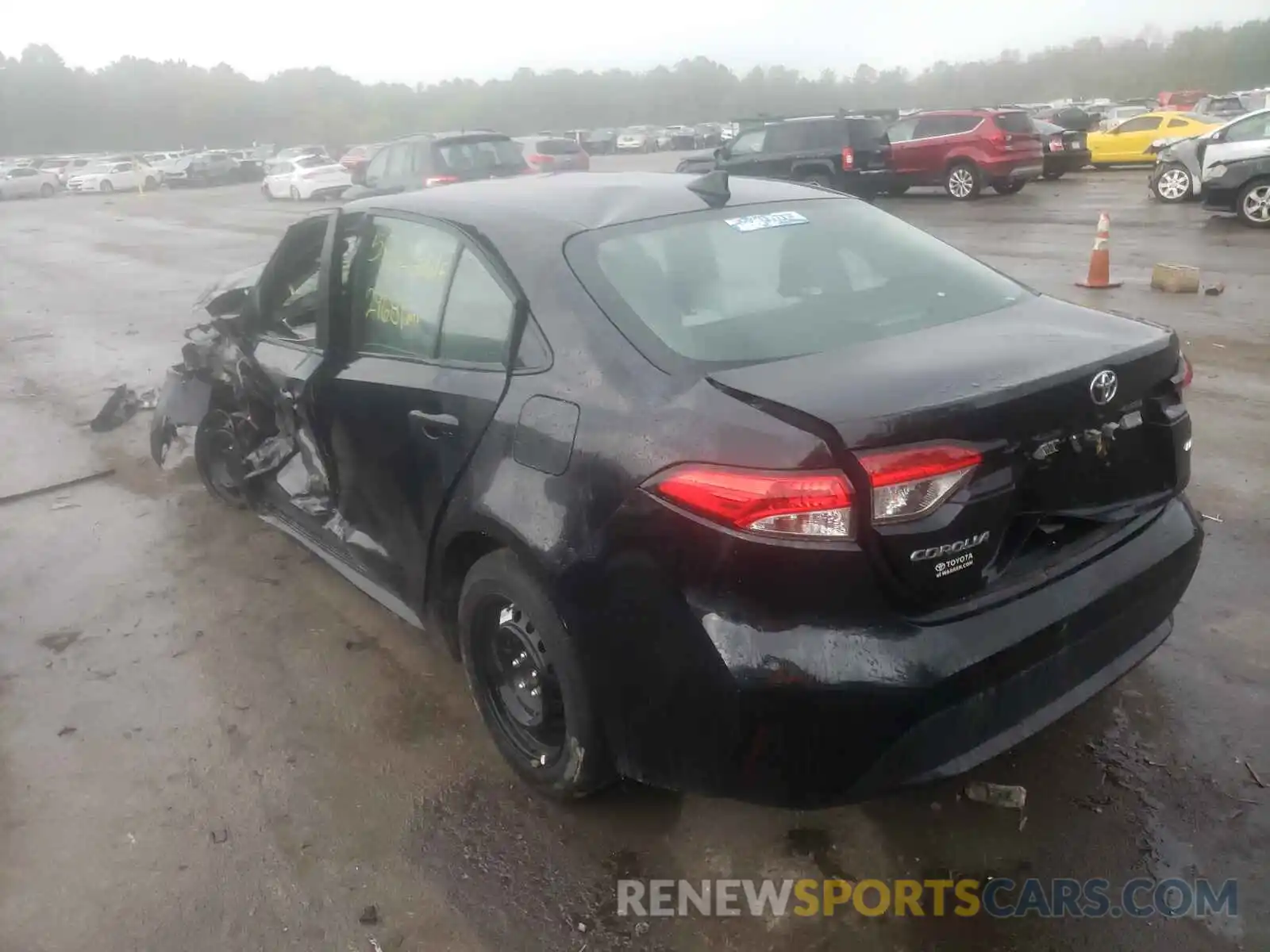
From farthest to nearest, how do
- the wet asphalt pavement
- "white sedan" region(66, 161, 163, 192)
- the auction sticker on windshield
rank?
"white sedan" region(66, 161, 163, 192)
the auction sticker on windshield
the wet asphalt pavement

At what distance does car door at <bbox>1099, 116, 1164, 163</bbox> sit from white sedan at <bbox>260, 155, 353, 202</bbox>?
2019 centimetres

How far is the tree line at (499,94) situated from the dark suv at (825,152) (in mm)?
55327

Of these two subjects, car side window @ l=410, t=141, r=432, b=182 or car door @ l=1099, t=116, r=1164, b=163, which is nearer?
car side window @ l=410, t=141, r=432, b=182

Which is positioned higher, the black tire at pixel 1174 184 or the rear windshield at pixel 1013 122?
the rear windshield at pixel 1013 122

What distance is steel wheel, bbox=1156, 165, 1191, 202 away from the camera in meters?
16.5

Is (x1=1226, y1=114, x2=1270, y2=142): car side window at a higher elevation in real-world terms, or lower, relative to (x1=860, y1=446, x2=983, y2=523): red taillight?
higher

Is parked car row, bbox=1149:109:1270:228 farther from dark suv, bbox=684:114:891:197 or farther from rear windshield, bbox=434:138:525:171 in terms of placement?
rear windshield, bbox=434:138:525:171

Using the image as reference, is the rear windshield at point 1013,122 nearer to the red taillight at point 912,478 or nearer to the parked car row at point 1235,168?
the parked car row at point 1235,168

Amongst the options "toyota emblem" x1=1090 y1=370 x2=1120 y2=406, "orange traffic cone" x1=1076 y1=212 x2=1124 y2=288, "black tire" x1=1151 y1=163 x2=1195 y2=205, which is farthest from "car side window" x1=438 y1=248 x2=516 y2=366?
"black tire" x1=1151 y1=163 x2=1195 y2=205

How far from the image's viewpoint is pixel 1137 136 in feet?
76.3

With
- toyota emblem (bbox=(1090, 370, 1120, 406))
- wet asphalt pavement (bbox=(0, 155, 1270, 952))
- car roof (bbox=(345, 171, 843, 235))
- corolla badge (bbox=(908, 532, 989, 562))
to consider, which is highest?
car roof (bbox=(345, 171, 843, 235))

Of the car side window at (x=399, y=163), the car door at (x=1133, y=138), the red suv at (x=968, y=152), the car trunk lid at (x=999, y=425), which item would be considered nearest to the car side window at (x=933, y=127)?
the red suv at (x=968, y=152)

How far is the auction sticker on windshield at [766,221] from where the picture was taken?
10.6 feet

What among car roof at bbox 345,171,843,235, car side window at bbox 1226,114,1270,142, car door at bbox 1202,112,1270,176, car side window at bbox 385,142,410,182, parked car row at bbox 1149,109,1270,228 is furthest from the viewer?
car side window at bbox 385,142,410,182
